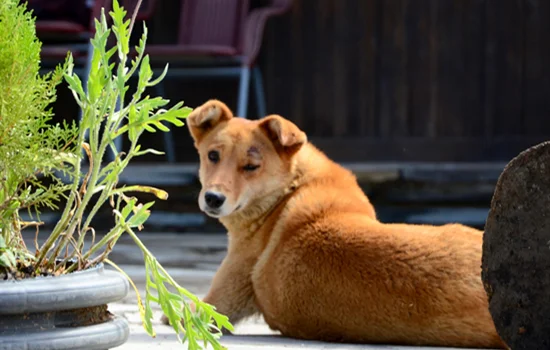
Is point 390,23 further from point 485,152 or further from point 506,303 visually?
point 506,303

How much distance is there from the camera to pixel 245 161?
356 cm

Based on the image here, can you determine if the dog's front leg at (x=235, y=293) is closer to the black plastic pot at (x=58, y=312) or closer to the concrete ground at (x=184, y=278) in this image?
the concrete ground at (x=184, y=278)

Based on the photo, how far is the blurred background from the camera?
26.5 ft

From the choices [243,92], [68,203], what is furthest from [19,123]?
[243,92]

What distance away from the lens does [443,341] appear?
306 centimetres

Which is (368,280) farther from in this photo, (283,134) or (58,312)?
(58,312)

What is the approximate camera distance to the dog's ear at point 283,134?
3533 millimetres

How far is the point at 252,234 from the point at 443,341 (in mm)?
796

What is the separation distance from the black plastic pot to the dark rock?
2.86 ft

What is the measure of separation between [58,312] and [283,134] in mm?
1716

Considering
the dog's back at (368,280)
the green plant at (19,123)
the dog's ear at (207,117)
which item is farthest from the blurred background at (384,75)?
the green plant at (19,123)

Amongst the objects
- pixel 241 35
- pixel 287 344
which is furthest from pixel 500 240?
pixel 241 35

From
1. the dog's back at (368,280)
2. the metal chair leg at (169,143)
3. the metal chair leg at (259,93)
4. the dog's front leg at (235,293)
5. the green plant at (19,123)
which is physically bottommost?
the metal chair leg at (169,143)

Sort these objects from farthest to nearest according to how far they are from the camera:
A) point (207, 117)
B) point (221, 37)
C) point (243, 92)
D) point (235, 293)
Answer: point (221, 37), point (243, 92), point (207, 117), point (235, 293)
